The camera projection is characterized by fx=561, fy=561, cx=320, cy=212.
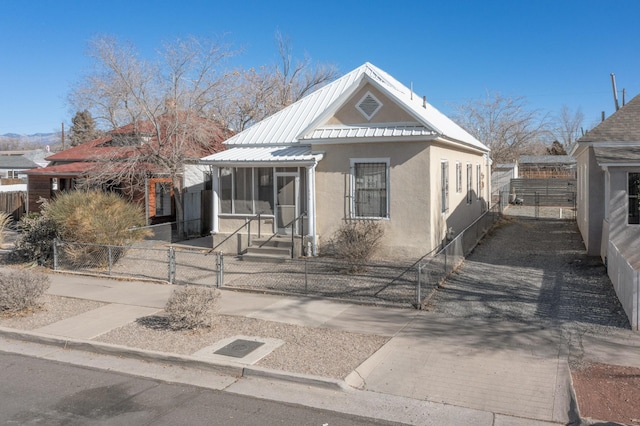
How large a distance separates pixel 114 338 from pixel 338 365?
12.8 feet

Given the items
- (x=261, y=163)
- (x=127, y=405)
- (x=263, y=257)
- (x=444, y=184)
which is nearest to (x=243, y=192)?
(x=261, y=163)

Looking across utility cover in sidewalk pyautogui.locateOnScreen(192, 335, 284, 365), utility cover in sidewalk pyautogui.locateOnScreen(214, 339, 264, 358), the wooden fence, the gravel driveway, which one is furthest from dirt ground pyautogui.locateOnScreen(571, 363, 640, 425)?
the wooden fence

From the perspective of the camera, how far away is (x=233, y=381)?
24.4 ft

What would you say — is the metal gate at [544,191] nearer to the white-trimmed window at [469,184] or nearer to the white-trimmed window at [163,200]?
the white-trimmed window at [469,184]

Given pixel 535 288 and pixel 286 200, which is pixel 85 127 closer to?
pixel 286 200

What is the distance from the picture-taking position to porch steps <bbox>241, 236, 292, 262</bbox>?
16125 mm

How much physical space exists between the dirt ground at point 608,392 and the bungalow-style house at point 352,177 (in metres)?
8.38

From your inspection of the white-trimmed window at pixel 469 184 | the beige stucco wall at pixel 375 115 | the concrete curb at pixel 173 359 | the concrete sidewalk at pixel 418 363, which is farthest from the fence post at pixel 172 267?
the white-trimmed window at pixel 469 184

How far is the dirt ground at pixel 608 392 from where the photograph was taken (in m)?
6.07

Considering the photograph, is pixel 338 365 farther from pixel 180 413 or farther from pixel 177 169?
pixel 177 169

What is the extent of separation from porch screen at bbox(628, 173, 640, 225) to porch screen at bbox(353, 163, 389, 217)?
6131mm

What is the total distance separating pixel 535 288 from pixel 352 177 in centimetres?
614

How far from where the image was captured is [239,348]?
27.9ft

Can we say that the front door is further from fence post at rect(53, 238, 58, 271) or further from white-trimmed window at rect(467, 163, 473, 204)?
white-trimmed window at rect(467, 163, 473, 204)
